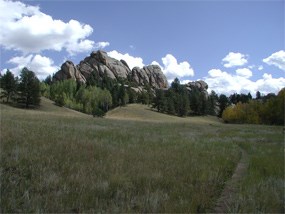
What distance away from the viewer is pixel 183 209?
6855 millimetres

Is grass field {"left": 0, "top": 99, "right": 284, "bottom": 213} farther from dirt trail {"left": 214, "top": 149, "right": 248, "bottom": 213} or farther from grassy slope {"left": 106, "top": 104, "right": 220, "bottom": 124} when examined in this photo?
grassy slope {"left": 106, "top": 104, "right": 220, "bottom": 124}

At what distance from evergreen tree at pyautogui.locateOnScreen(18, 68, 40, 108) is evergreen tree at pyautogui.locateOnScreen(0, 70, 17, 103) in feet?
6.60

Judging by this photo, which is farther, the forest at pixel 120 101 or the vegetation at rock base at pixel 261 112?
the forest at pixel 120 101

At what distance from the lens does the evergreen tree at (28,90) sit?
10081cm

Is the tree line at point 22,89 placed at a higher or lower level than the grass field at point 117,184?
higher

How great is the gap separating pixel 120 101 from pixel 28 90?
164 ft

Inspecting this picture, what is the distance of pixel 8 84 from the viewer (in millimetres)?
100625

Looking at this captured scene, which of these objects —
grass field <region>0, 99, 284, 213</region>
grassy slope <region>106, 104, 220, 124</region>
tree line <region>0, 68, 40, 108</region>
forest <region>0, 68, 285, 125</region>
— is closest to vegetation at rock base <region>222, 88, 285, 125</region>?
forest <region>0, 68, 285, 125</region>

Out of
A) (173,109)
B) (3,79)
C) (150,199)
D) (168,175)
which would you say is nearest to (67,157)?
(168,175)

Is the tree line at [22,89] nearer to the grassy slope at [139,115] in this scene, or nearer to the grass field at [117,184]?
the grassy slope at [139,115]

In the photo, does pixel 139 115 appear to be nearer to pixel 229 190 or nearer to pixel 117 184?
pixel 229 190

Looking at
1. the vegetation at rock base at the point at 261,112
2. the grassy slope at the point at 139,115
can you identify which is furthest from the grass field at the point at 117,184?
the grassy slope at the point at 139,115

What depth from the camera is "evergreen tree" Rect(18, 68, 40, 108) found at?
101 m

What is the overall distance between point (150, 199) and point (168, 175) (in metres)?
2.66
